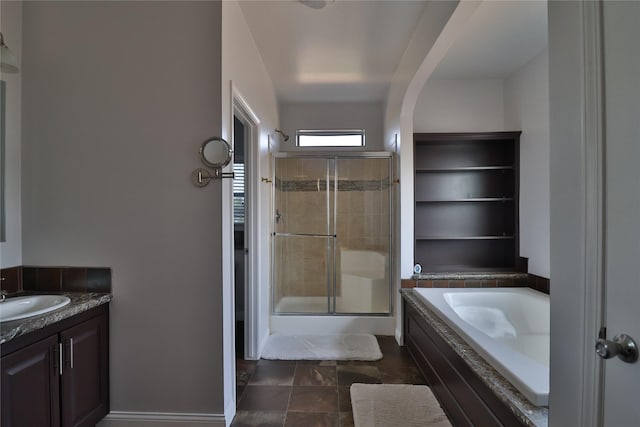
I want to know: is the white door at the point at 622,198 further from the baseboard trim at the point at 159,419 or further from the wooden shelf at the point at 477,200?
the wooden shelf at the point at 477,200

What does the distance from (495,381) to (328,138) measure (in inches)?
126

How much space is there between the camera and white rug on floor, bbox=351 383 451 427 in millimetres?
1919

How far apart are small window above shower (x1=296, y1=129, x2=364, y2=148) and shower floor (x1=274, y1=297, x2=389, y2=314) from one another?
6.23ft

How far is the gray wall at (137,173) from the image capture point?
1833 mm

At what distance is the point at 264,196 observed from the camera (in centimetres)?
312

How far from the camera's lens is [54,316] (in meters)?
A: 1.47

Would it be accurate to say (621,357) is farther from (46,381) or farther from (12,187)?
(12,187)

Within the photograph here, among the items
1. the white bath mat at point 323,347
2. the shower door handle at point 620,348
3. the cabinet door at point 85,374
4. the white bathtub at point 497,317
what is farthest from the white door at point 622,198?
the white bath mat at point 323,347

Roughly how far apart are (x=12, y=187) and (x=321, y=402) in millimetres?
2323

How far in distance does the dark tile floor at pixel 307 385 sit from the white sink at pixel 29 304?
1216 mm

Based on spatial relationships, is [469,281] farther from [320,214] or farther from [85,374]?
[85,374]

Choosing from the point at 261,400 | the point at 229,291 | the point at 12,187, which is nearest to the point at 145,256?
the point at 229,291

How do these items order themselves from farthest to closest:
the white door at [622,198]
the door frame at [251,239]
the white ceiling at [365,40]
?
the door frame at [251,239] < the white ceiling at [365,40] < the white door at [622,198]

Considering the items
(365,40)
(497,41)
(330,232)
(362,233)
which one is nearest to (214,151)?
(365,40)
